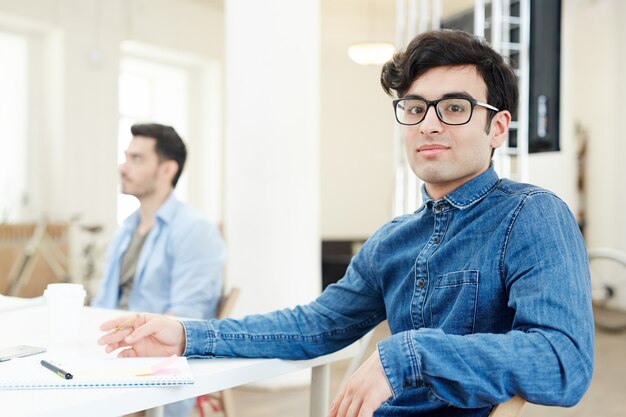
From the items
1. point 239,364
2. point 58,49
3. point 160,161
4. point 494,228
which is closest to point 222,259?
point 160,161

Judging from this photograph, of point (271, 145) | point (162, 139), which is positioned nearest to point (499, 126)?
point (162, 139)

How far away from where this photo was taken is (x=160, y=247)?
96.7 inches

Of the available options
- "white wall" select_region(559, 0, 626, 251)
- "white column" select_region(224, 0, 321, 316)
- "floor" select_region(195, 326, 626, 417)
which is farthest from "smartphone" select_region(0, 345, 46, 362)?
"white wall" select_region(559, 0, 626, 251)

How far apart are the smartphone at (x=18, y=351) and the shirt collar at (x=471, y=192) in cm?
80

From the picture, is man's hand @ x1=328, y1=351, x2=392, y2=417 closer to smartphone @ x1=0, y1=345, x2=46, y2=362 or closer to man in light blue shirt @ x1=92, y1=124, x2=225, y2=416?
smartphone @ x1=0, y1=345, x2=46, y2=362

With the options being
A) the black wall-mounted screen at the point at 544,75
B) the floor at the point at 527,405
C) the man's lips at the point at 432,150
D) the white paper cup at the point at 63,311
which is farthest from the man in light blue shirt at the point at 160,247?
the black wall-mounted screen at the point at 544,75

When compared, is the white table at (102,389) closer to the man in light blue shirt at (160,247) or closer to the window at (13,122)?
the man in light blue shirt at (160,247)

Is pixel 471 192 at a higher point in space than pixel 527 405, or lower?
higher

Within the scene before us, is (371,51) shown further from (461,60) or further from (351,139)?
(461,60)

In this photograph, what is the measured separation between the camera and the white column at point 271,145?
389 centimetres

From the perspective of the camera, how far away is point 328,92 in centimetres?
949

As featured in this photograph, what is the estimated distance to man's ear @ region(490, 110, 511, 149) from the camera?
1349mm

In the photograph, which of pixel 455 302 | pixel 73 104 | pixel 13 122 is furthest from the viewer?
pixel 73 104

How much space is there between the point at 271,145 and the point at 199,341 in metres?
2.64
